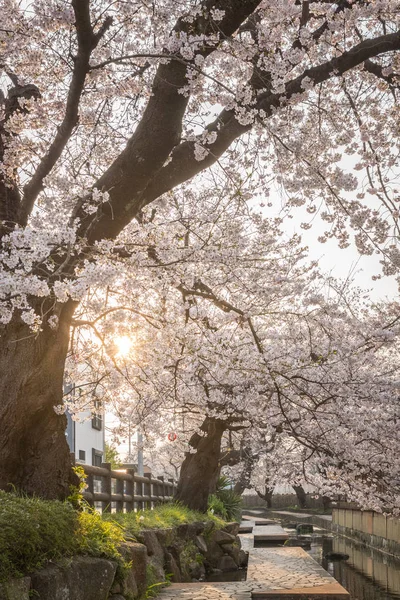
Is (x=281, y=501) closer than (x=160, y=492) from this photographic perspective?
No

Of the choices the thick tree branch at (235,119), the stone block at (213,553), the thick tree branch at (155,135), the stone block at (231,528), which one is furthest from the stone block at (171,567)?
the stone block at (231,528)

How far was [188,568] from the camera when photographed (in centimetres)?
1369

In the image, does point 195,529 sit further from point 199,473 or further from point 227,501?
point 227,501

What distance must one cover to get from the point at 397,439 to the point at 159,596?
973 centimetres

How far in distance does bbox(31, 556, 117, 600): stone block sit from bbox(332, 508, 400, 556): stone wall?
52.2 feet

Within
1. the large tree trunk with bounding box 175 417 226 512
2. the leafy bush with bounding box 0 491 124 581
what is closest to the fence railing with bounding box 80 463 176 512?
the large tree trunk with bounding box 175 417 226 512

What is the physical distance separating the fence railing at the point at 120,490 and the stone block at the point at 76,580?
2.42 meters

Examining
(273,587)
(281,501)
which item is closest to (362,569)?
(273,587)

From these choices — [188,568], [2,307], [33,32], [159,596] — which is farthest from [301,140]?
[188,568]

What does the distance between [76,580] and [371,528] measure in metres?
21.4

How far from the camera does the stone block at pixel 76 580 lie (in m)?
5.20

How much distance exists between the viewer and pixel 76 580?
5742 millimetres

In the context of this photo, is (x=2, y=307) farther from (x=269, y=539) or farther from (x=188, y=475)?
(x=269, y=539)

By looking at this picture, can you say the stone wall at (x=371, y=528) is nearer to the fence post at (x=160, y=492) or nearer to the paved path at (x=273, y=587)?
the fence post at (x=160, y=492)
